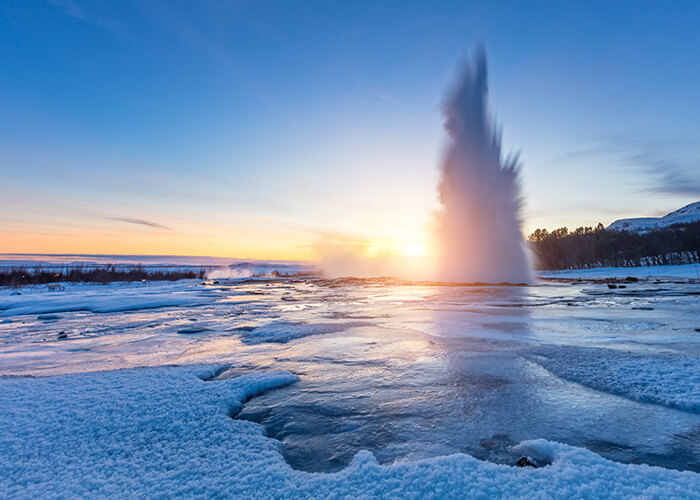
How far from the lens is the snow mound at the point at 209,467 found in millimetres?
1972

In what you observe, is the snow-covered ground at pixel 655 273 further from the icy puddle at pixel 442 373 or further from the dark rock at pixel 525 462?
the dark rock at pixel 525 462

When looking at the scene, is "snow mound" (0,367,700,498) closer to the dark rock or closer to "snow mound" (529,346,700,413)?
the dark rock

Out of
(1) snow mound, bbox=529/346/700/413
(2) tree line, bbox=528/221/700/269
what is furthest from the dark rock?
(2) tree line, bbox=528/221/700/269

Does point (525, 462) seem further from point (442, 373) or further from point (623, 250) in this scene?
point (623, 250)

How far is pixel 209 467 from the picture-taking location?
2295 millimetres

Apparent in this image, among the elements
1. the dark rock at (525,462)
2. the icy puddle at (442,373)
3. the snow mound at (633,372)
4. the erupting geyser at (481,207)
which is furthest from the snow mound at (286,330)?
the erupting geyser at (481,207)

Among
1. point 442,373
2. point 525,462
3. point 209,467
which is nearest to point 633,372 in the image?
point 442,373

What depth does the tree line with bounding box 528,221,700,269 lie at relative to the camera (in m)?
60.2

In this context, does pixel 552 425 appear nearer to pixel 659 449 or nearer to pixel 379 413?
pixel 659 449

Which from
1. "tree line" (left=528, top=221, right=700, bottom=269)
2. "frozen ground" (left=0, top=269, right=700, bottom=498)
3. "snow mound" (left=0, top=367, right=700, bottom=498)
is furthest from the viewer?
"tree line" (left=528, top=221, right=700, bottom=269)

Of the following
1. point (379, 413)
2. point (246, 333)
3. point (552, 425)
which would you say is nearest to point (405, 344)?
point (379, 413)

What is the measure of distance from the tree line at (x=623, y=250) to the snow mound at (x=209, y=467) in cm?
7708

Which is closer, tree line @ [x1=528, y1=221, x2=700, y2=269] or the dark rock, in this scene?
the dark rock

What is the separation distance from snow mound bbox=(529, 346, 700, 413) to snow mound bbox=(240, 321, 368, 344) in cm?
452
